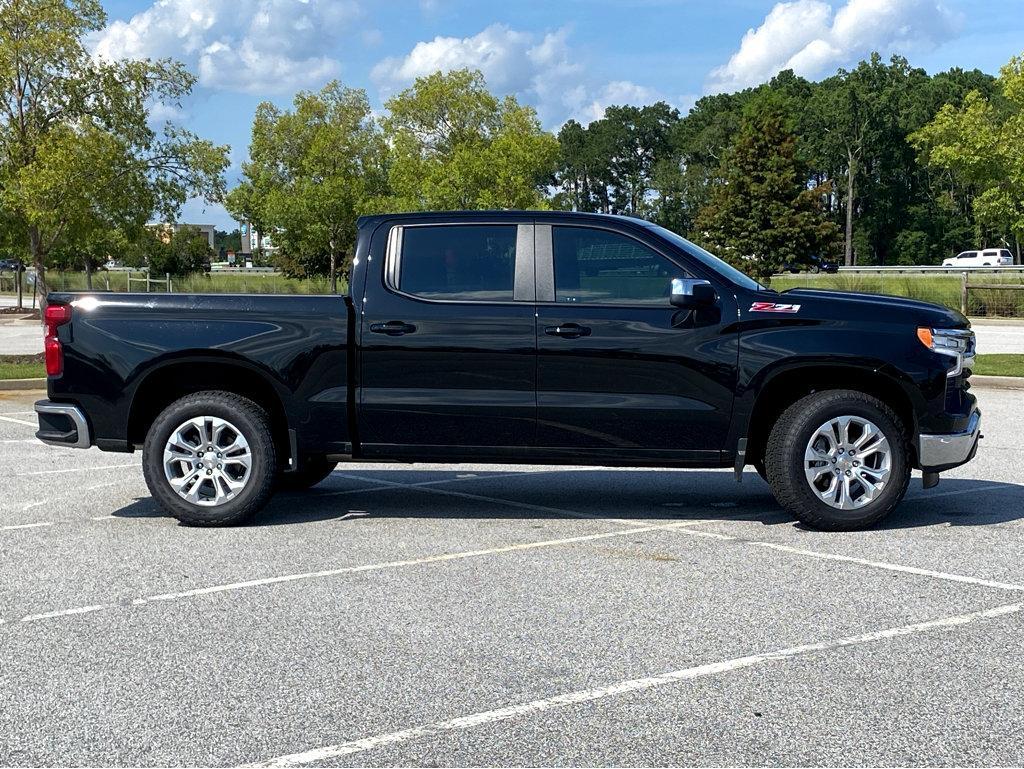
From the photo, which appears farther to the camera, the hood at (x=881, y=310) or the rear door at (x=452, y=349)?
the rear door at (x=452, y=349)

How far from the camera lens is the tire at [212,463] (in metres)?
7.63

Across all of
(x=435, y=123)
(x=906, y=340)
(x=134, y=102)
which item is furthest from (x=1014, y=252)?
(x=906, y=340)

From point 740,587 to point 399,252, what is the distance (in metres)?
3.12

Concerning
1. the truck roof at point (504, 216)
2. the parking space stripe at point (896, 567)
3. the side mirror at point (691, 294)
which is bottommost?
the parking space stripe at point (896, 567)

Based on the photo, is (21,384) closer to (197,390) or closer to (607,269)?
(197,390)

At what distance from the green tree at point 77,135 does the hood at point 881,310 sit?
16.4 meters

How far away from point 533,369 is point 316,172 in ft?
192

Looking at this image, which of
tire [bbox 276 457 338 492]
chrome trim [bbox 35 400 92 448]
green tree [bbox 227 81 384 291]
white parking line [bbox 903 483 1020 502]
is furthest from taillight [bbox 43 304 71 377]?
green tree [bbox 227 81 384 291]

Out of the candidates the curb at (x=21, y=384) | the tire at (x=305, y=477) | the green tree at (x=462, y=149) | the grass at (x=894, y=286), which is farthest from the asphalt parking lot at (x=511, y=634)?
the green tree at (x=462, y=149)

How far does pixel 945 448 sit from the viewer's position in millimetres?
7391

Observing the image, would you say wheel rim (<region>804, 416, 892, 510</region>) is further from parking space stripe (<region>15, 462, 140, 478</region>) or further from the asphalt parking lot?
parking space stripe (<region>15, 462, 140, 478</region>)

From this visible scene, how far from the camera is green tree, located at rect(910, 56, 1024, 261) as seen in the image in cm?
4197

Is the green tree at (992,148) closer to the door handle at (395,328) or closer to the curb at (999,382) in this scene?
the curb at (999,382)

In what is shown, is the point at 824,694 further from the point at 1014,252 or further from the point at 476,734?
the point at 1014,252
